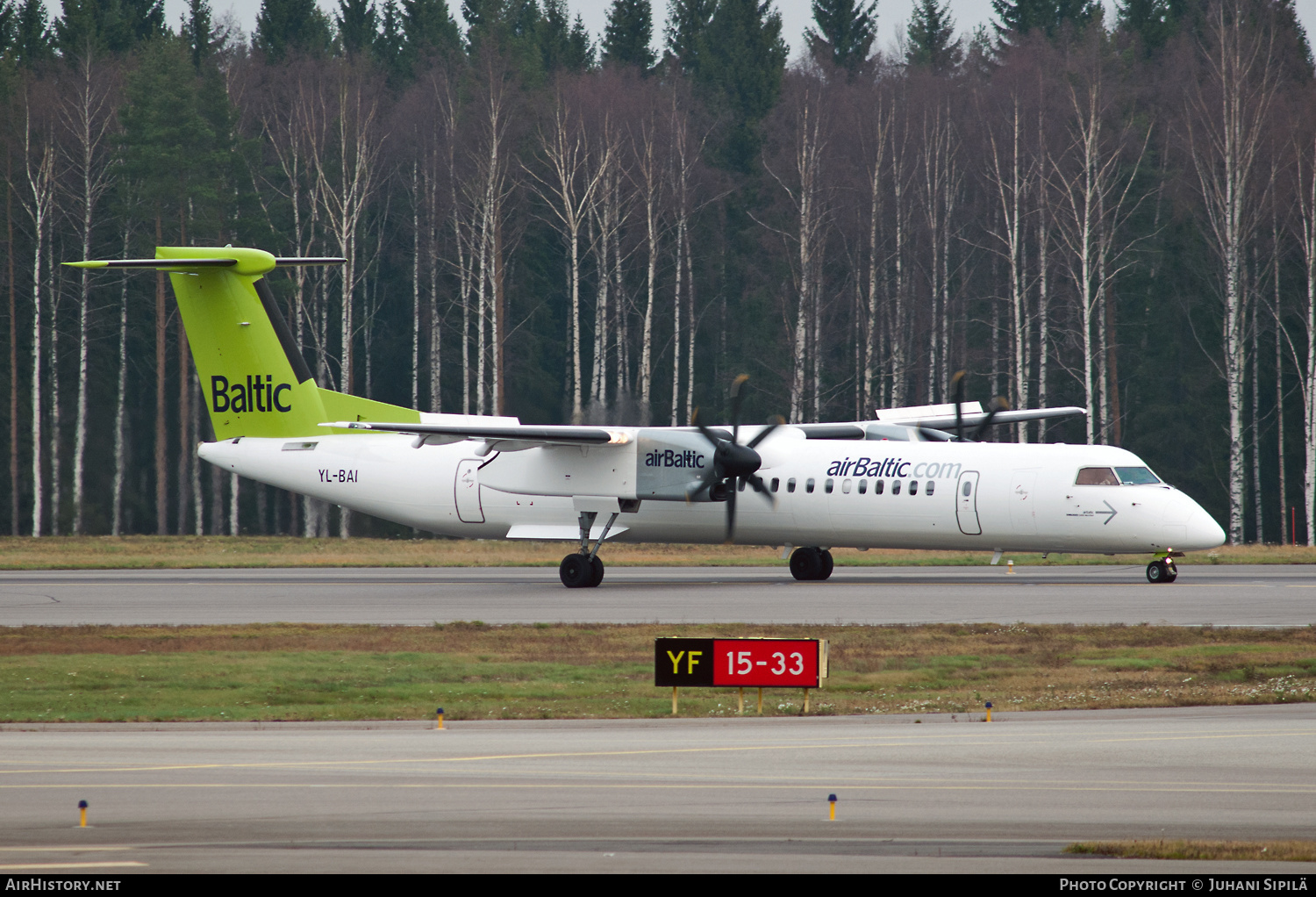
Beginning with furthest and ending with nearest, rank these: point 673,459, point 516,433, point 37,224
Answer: point 37,224 → point 673,459 → point 516,433

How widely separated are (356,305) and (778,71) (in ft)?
74.2

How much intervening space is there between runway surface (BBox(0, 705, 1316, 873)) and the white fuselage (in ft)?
40.7

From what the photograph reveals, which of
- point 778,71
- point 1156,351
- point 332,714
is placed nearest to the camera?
point 332,714

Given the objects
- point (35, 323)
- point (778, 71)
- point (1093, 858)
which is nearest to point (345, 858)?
point (1093, 858)

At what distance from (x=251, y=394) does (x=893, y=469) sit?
14199 millimetres

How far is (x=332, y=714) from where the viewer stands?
14.3 meters

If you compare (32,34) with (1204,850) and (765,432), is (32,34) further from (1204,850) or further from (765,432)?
(1204,850)

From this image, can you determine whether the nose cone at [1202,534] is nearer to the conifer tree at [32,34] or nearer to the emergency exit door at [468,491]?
the emergency exit door at [468,491]

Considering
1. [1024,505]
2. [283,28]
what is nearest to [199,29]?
[283,28]

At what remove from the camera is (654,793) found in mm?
9773

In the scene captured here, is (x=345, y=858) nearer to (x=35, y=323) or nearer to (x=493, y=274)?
(x=493, y=274)

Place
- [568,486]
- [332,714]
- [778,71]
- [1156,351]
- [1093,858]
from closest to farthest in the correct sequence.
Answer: [1093,858]
[332,714]
[568,486]
[1156,351]
[778,71]

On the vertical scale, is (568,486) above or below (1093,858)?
above

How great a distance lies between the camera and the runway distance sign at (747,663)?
13453 mm
